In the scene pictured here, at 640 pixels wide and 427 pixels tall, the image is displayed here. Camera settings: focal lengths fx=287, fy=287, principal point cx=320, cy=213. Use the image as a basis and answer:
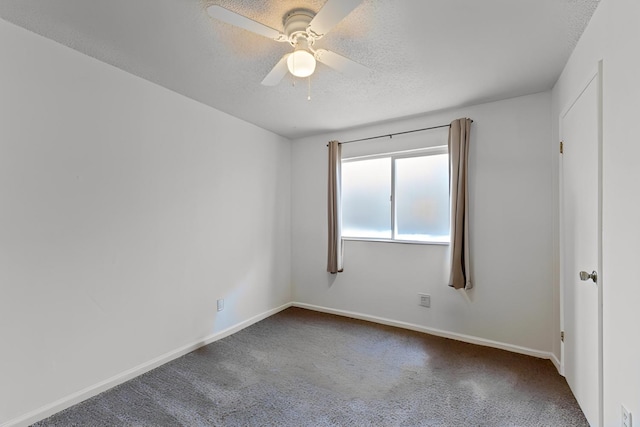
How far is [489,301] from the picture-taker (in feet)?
9.18

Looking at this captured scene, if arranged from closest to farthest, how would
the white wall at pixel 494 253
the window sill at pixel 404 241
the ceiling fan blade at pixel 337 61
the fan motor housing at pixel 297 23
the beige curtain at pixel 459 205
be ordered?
the fan motor housing at pixel 297 23 < the ceiling fan blade at pixel 337 61 < the white wall at pixel 494 253 < the beige curtain at pixel 459 205 < the window sill at pixel 404 241

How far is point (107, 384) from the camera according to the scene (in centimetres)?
209

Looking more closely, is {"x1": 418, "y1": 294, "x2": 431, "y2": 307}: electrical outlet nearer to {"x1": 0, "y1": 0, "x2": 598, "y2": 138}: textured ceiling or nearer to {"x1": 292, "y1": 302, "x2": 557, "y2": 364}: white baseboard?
{"x1": 292, "y1": 302, "x2": 557, "y2": 364}: white baseboard

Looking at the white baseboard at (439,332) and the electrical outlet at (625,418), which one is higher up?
the electrical outlet at (625,418)

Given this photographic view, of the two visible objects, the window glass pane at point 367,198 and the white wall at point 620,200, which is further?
the window glass pane at point 367,198

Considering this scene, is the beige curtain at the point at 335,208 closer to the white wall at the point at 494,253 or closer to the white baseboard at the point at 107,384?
the white wall at the point at 494,253

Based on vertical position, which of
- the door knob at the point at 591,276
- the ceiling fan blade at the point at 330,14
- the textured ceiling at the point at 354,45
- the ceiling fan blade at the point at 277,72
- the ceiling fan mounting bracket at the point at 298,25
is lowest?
the door knob at the point at 591,276

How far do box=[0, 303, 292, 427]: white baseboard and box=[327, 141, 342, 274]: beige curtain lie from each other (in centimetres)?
136

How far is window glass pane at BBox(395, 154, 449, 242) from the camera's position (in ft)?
10.2

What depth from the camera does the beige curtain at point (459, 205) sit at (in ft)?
9.24

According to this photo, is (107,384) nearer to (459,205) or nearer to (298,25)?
(298,25)

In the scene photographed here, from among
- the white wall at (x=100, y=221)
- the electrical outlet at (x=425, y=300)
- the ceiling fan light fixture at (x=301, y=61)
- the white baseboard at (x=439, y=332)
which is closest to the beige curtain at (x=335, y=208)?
the white baseboard at (x=439, y=332)

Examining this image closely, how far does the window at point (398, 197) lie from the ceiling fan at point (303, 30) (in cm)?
167

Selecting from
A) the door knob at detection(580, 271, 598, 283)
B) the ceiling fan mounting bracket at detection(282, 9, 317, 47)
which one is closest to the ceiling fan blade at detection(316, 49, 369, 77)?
the ceiling fan mounting bracket at detection(282, 9, 317, 47)
